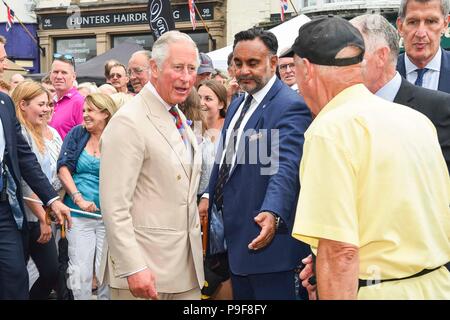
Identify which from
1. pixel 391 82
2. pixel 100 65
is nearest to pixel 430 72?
pixel 391 82

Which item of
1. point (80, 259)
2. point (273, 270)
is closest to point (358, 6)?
point (80, 259)

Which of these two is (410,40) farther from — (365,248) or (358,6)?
(358,6)

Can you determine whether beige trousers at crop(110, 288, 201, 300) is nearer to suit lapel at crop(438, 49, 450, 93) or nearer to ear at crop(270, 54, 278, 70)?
ear at crop(270, 54, 278, 70)

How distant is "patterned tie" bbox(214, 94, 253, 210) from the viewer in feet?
15.1

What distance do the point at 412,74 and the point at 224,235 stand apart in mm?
1585

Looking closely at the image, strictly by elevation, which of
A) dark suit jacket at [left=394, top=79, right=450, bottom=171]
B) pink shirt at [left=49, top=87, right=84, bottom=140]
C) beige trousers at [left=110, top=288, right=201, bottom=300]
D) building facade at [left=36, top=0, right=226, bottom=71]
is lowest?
beige trousers at [left=110, top=288, right=201, bottom=300]

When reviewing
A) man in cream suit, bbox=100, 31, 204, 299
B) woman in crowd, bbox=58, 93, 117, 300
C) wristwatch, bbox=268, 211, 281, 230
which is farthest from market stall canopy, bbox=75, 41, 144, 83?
wristwatch, bbox=268, 211, 281, 230

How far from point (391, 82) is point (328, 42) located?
1.14 m

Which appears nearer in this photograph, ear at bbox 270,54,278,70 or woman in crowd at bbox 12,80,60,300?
ear at bbox 270,54,278,70

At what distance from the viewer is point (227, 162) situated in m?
4.63

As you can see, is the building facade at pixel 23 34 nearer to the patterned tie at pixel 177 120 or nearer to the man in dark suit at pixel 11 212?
the man in dark suit at pixel 11 212

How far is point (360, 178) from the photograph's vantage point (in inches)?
102

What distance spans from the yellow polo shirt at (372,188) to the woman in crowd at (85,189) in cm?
412
